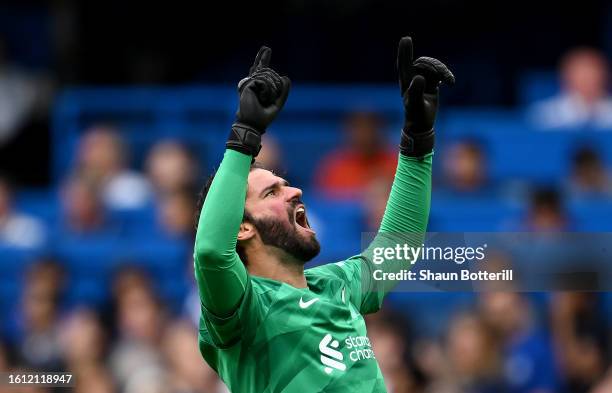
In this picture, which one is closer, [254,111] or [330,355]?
[254,111]

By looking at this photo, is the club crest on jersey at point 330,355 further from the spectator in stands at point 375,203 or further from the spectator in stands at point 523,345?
the spectator in stands at point 375,203

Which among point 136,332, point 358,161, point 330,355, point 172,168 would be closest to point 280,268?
point 330,355

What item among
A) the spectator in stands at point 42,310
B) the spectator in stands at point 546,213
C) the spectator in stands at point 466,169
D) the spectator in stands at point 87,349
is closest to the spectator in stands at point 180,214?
the spectator in stands at point 42,310

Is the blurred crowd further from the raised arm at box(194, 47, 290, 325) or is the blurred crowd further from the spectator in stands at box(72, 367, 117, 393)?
the raised arm at box(194, 47, 290, 325)

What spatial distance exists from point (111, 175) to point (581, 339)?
4.03 m

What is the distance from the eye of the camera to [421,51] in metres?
12.2

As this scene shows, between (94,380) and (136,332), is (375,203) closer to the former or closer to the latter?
(136,332)

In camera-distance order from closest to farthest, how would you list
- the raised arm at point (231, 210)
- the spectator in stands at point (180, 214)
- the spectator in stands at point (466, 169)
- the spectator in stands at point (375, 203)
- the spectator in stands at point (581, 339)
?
1. the raised arm at point (231, 210)
2. the spectator in stands at point (581, 339)
3. the spectator in stands at point (375, 203)
4. the spectator in stands at point (466, 169)
5. the spectator in stands at point (180, 214)

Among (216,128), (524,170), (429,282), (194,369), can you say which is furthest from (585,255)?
(216,128)

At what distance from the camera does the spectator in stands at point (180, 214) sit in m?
8.85

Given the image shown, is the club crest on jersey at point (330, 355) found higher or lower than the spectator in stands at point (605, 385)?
lower

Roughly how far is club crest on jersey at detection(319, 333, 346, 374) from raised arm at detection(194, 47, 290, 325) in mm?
373

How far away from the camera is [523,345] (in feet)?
24.3

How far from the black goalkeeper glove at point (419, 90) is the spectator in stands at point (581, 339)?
2.66 m
